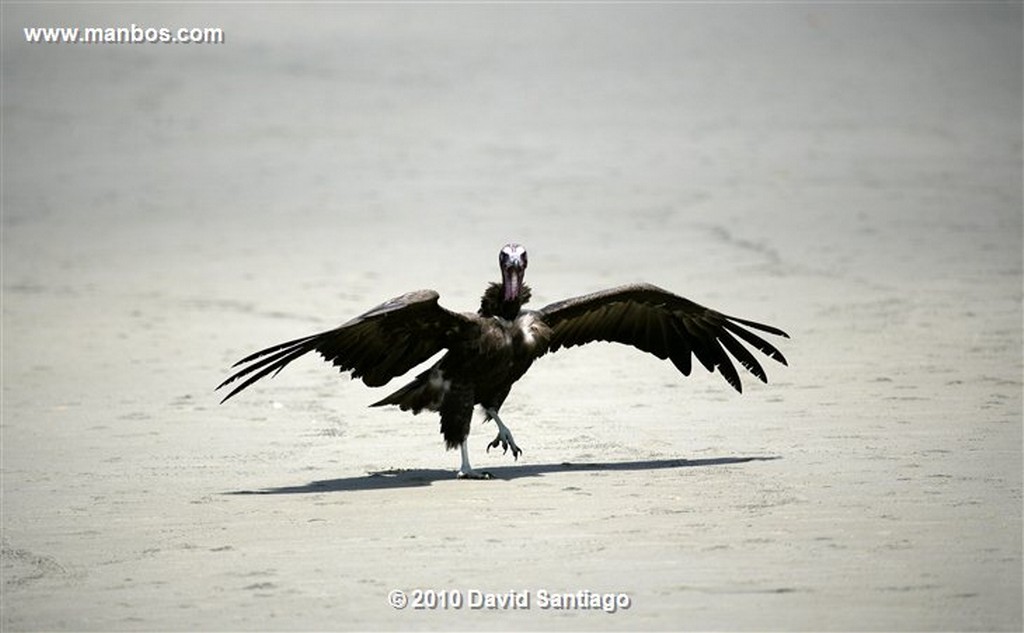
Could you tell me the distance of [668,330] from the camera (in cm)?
977

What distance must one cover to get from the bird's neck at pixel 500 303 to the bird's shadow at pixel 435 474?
80cm

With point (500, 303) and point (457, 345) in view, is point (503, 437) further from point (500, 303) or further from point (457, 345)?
point (500, 303)

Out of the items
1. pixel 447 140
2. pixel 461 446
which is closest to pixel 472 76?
pixel 447 140

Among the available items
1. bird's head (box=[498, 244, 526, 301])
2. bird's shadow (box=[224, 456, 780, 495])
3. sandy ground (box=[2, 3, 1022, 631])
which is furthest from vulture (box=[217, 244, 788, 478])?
sandy ground (box=[2, 3, 1022, 631])

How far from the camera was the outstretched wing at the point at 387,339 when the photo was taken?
27.7 feet

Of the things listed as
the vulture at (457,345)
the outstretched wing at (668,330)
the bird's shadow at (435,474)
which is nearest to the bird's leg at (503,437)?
the vulture at (457,345)

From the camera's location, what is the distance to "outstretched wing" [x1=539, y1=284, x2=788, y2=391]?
9.48 m

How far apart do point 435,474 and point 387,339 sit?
2.51 ft

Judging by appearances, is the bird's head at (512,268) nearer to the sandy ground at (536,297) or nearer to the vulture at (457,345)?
the vulture at (457,345)

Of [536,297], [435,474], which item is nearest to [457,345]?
[435,474]

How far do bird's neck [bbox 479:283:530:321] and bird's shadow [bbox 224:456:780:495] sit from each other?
80 centimetres

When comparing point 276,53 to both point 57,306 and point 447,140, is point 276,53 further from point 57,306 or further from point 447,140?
point 57,306

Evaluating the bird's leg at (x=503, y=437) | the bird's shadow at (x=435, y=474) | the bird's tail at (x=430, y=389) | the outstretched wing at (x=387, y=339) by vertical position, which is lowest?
the bird's shadow at (x=435, y=474)

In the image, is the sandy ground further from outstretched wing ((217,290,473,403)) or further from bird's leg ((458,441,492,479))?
outstretched wing ((217,290,473,403))
